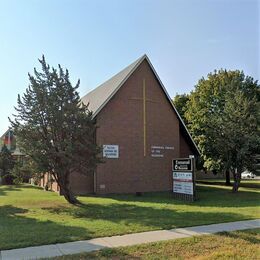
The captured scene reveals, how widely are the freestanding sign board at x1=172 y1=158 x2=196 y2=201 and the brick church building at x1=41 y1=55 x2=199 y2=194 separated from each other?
4.34 meters

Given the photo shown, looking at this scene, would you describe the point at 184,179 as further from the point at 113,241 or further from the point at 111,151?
the point at 113,241

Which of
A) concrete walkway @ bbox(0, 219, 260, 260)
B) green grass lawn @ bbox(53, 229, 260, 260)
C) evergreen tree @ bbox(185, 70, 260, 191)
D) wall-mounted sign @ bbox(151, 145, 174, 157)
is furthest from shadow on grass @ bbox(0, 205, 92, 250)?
evergreen tree @ bbox(185, 70, 260, 191)

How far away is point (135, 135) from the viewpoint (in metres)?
26.5

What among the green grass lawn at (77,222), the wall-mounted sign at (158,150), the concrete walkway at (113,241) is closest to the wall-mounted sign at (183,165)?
the wall-mounted sign at (158,150)

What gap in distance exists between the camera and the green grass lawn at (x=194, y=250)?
7.69 meters

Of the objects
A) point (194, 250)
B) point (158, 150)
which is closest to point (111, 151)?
point (158, 150)

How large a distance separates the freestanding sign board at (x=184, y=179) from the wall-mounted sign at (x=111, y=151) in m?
4.60

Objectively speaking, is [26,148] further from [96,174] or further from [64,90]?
[96,174]

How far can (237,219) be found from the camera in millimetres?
12258

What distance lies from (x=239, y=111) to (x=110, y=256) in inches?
762

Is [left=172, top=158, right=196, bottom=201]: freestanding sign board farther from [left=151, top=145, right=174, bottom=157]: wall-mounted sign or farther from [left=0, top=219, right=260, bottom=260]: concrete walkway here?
[left=0, top=219, right=260, bottom=260]: concrete walkway

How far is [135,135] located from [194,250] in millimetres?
18462

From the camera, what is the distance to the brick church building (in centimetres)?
2525

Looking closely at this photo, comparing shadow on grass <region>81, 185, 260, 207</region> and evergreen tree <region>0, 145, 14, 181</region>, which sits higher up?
evergreen tree <region>0, 145, 14, 181</region>
